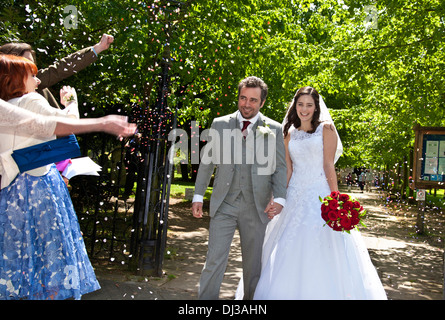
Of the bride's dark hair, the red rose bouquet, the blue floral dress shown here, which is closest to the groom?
the red rose bouquet

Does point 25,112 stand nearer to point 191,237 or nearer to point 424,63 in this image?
point 191,237

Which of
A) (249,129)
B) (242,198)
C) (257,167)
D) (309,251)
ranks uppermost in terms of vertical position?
(249,129)

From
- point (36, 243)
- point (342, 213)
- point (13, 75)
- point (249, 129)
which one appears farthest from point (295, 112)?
point (36, 243)

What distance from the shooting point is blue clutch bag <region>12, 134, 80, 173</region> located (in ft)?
10.6

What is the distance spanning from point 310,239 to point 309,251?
0.14 meters

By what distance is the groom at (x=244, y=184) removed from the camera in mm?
4215

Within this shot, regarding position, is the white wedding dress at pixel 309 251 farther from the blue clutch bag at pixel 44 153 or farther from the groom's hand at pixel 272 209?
the blue clutch bag at pixel 44 153

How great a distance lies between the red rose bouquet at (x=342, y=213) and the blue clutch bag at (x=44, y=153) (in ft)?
8.50

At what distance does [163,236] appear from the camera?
6.24m

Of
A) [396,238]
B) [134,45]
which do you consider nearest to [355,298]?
[134,45]

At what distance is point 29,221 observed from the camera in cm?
320

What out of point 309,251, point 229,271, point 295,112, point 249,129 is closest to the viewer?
point 249,129

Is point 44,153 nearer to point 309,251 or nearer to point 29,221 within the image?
point 29,221

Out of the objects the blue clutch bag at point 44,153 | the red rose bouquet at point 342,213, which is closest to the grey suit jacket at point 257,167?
the red rose bouquet at point 342,213
